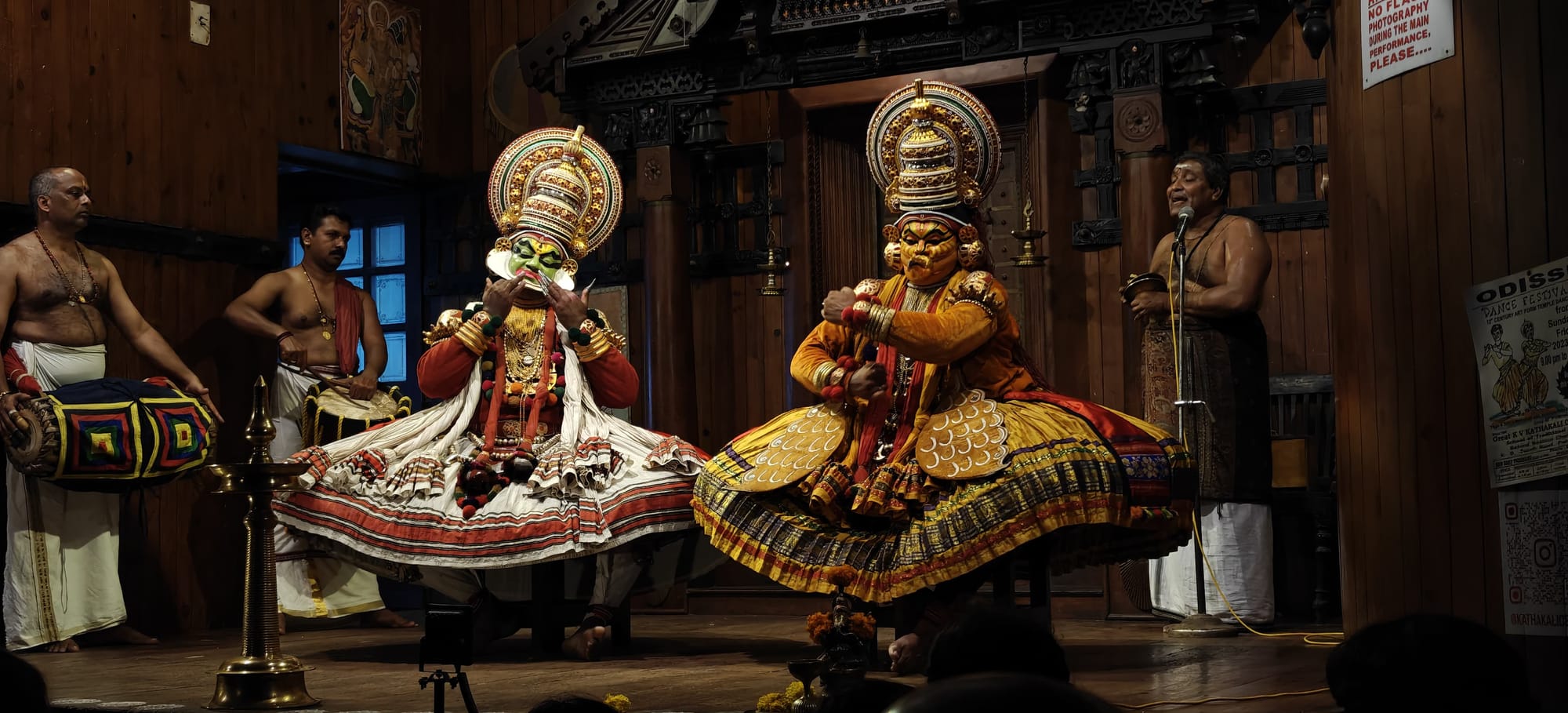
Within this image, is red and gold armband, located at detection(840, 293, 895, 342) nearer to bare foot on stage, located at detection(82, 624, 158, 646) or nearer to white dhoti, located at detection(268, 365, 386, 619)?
white dhoti, located at detection(268, 365, 386, 619)

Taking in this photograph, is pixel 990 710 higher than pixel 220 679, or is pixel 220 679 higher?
pixel 990 710

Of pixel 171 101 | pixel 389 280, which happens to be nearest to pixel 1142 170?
pixel 171 101

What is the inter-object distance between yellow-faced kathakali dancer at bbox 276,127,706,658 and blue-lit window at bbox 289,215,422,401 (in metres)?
3.35

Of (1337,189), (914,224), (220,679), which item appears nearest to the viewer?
(220,679)

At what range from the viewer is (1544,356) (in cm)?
393

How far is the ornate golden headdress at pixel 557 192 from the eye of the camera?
20.2ft

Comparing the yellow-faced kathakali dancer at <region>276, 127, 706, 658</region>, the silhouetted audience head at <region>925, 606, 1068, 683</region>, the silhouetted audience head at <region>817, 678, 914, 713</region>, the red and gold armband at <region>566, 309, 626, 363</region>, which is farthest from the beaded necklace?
the silhouetted audience head at <region>817, 678, 914, 713</region>

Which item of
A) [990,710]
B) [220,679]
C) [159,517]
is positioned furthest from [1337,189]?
[159,517]

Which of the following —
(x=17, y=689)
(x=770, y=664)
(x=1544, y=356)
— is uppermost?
(x=1544, y=356)

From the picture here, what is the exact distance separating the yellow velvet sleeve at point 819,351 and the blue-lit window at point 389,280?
4.59m

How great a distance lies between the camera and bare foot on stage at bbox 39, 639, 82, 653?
671 centimetres

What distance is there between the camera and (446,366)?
6.04 meters

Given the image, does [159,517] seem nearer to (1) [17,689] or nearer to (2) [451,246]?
(2) [451,246]

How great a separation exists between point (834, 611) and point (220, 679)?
181 centimetres
